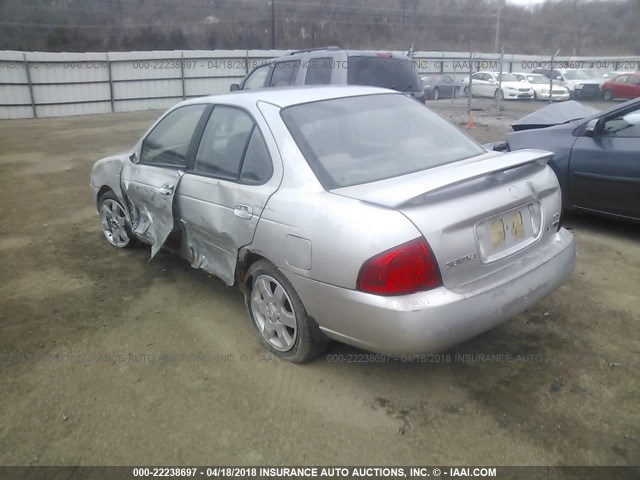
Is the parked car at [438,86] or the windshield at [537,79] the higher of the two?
the windshield at [537,79]

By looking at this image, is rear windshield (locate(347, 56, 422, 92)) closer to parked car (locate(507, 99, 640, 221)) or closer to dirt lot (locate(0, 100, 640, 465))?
parked car (locate(507, 99, 640, 221))

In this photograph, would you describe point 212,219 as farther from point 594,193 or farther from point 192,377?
point 594,193

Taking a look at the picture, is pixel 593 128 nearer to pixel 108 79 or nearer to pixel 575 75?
pixel 108 79

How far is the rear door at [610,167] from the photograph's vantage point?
4609mm

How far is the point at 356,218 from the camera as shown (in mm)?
2496

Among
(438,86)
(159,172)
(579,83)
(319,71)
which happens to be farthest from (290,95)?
(579,83)

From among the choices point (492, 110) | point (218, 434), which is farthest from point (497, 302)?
point (492, 110)

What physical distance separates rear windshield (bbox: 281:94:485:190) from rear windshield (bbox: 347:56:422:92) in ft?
14.9

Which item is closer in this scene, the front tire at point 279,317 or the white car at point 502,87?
the front tire at point 279,317

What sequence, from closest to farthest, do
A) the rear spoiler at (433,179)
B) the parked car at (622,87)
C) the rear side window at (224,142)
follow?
the rear spoiler at (433,179), the rear side window at (224,142), the parked car at (622,87)

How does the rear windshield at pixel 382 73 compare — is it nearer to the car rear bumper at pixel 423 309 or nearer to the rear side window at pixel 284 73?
the rear side window at pixel 284 73

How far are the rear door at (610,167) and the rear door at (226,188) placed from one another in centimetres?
331

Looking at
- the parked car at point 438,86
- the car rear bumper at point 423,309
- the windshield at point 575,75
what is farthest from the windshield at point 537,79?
the car rear bumper at point 423,309

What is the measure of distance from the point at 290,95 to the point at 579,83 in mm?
22615
